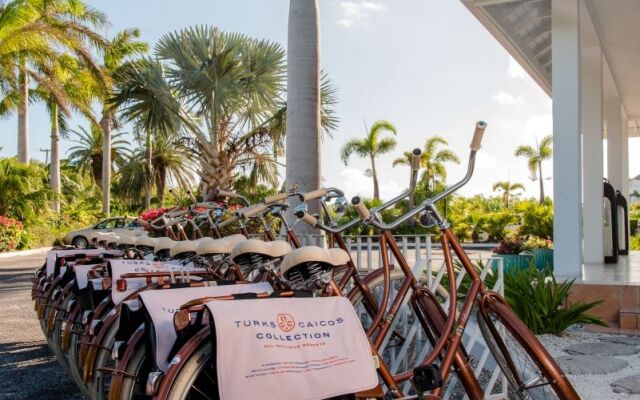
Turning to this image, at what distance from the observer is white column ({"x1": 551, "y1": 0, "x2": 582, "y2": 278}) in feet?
21.6

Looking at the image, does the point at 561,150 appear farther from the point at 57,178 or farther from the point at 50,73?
the point at 57,178

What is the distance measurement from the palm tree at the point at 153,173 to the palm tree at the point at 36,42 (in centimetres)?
414

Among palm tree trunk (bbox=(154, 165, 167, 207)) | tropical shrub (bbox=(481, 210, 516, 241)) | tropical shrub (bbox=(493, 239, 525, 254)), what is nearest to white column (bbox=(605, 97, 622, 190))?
tropical shrub (bbox=(493, 239, 525, 254))

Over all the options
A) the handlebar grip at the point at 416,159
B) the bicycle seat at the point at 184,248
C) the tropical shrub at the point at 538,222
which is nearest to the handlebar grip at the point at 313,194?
the handlebar grip at the point at 416,159

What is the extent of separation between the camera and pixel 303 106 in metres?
6.37

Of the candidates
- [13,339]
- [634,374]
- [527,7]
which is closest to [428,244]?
[634,374]

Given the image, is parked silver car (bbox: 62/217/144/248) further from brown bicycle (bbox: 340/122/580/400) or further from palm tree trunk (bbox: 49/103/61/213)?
brown bicycle (bbox: 340/122/580/400)

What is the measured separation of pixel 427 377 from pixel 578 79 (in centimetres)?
500

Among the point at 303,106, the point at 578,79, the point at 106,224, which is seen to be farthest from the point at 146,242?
the point at 106,224

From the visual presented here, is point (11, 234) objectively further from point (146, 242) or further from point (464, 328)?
point (464, 328)

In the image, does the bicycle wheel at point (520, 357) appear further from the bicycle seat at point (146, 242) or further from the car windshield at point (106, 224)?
the car windshield at point (106, 224)

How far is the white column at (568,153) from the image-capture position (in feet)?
21.6

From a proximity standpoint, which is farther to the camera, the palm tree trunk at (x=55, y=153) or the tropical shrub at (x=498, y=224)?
the palm tree trunk at (x=55, y=153)

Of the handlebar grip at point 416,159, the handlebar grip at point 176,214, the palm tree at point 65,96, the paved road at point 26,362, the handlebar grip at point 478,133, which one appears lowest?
the paved road at point 26,362
